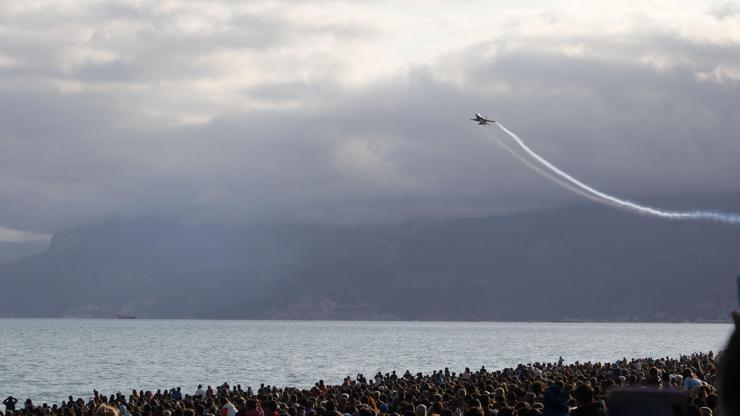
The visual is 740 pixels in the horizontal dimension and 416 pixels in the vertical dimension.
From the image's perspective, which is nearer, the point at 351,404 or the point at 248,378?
the point at 351,404

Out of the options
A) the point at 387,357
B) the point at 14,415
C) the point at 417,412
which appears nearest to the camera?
the point at 417,412

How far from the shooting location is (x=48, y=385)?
88.2 meters

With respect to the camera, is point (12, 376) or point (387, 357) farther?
point (387, 357)

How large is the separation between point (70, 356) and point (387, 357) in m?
42.4

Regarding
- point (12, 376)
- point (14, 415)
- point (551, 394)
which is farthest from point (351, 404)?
point (12, 376)

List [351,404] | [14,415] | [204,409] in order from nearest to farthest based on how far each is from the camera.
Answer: [351,404], [204,409], [14,415]

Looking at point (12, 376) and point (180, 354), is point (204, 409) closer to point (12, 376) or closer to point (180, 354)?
point (12, 376)

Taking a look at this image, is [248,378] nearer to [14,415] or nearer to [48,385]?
[48,385]

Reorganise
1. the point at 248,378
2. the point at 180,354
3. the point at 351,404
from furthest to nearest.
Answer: the point at 180,354, the point at 248,378, the point at 351,404

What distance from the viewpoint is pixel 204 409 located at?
99.2ft

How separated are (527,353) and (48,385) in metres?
75.0

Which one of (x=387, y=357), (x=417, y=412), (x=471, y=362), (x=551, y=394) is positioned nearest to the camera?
(x=551, y=394)

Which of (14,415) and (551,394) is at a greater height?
(551,394)

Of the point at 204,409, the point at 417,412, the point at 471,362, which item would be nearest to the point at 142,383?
the point at 471,362
